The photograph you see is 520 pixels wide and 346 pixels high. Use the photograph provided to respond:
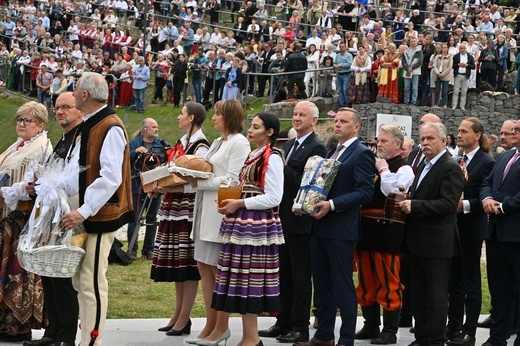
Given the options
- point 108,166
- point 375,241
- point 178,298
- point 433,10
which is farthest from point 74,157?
point 433,10

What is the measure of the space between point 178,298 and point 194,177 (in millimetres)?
1251

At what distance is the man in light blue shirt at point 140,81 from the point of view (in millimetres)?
24891

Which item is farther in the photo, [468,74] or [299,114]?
[468,74]

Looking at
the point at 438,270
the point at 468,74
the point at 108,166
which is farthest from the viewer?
the point at 468,74

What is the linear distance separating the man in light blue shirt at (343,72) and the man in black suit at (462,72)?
249cm

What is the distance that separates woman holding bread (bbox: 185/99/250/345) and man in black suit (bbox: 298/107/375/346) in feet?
2.46

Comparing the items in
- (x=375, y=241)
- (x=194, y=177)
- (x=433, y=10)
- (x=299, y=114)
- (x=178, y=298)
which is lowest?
(x=178, y=298)

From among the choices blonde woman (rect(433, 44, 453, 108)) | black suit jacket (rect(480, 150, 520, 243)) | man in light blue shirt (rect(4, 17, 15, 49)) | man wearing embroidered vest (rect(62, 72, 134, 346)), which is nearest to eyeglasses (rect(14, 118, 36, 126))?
man wearing embroidered vest (rect(62, 72, 134, 346))

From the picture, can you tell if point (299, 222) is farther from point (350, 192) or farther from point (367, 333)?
point (367, 333)

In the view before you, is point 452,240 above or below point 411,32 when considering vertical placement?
below

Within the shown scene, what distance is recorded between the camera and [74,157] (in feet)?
23.2

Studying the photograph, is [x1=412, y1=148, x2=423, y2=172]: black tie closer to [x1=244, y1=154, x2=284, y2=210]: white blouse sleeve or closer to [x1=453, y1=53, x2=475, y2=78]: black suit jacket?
[x1=244, y1=154, x2=284, y2=210]: white blouse sleeve

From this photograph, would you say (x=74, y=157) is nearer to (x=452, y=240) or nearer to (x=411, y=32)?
(x=452, y=240)

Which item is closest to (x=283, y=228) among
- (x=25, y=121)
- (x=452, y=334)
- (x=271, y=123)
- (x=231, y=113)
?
(x=271, y=123)
